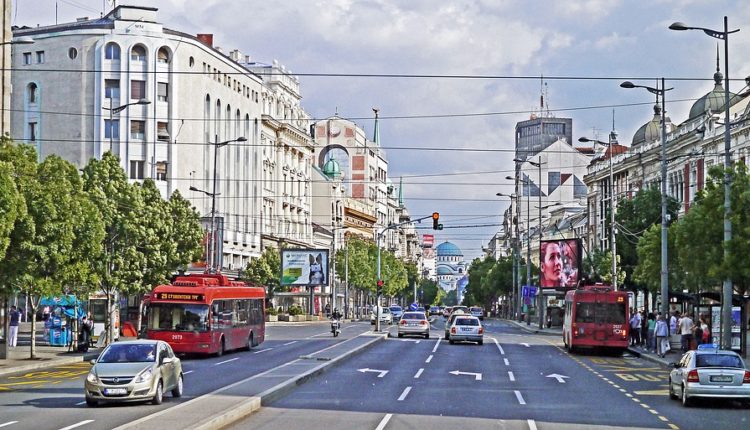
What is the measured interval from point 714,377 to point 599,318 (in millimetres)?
25180

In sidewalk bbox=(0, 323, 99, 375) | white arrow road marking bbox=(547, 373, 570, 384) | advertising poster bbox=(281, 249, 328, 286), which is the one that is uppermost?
advertising poster bbox=(281, 249, 328, 286)

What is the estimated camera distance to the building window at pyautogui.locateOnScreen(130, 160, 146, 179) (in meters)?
93.0

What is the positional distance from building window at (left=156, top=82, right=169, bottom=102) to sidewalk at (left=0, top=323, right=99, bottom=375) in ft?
127

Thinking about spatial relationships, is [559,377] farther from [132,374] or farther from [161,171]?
[161,171]

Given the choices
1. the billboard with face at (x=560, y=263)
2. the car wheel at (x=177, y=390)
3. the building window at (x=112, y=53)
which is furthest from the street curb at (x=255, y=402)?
the building window at (x=112, y=53)

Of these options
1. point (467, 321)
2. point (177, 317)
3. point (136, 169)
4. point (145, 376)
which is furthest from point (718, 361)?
point (136, 169)

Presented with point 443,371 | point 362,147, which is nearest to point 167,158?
point 443,371

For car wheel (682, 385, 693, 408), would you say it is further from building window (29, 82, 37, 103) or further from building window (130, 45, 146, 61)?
building window (29, 82, 37, 103)

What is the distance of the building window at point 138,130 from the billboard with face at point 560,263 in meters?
33.3

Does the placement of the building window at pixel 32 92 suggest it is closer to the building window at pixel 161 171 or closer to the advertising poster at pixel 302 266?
the building window at pixel 161 171

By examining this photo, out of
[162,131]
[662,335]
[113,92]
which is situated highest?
[113,92]

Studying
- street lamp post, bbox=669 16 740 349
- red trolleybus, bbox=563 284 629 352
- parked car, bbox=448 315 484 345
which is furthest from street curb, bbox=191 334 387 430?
parked car, bbox=448 315 484 345

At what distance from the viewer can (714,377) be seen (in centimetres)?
2622

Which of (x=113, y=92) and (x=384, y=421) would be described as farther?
(x=113, y=92)
